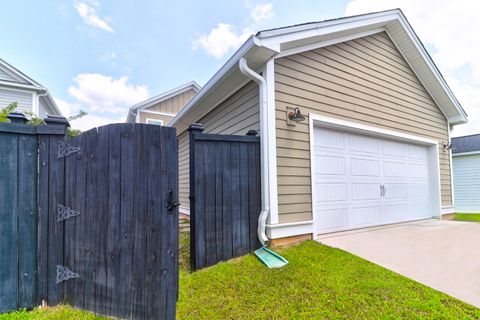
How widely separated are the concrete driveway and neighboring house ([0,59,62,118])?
11748mm

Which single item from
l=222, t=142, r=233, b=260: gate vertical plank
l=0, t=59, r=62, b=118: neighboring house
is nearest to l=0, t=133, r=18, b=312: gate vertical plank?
l=222, t=142, r=233, b=260: gate vertical plank

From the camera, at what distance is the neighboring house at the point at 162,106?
13.2 metres

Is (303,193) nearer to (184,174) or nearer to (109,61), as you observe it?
(184,174)

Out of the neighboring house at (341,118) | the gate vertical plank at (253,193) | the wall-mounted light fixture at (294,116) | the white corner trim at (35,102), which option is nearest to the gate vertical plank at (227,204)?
the gate vertical plank at (253,193)

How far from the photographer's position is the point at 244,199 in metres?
3.79

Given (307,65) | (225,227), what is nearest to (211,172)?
(225,227)

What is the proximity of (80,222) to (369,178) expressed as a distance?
18.3 ft

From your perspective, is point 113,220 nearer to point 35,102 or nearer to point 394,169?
point 394,169

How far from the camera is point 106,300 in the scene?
229 centimetres

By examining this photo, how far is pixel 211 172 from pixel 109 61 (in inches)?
475

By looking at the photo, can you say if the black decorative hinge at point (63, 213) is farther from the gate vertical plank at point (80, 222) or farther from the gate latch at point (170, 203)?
the gate latch at point (170, 203)

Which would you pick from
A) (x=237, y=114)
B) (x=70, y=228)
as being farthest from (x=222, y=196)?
(x=237, y=114)

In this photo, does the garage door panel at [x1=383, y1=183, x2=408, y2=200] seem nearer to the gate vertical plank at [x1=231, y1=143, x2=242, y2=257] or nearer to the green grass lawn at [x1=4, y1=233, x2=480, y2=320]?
the green grass lawn at [x1=4, y1=233, x2=480, y2=320]

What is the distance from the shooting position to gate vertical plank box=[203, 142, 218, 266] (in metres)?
3.39
